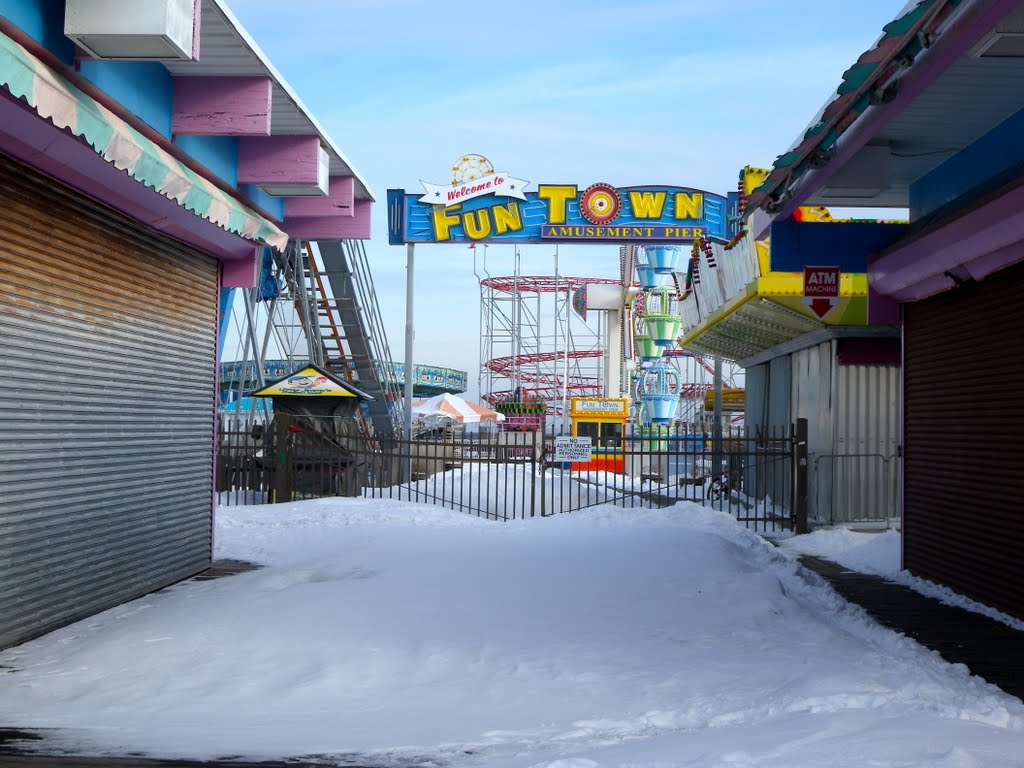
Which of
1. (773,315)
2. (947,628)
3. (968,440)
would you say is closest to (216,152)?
(968,440)

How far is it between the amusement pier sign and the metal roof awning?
271 inches

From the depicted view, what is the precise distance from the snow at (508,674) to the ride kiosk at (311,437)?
7.00 m

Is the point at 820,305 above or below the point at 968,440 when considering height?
above

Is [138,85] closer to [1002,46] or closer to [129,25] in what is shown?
[129,25]

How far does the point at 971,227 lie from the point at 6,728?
807 cm

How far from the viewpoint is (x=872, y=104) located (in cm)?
798

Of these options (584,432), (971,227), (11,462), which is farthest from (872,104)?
(584,432)

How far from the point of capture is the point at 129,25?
679 centimetres

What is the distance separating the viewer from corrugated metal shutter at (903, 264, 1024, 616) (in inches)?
364

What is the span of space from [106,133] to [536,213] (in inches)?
906

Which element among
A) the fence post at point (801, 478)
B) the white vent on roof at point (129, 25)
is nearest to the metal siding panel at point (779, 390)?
the fence post at point (801, 478)

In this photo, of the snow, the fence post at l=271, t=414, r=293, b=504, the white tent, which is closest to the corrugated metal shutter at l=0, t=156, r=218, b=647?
the snow

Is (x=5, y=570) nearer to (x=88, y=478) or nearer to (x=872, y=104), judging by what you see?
(x=88, y=478)

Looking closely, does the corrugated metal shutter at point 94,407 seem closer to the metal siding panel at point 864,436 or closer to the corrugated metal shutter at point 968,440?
the corrugated metal shutter at point 968,440
